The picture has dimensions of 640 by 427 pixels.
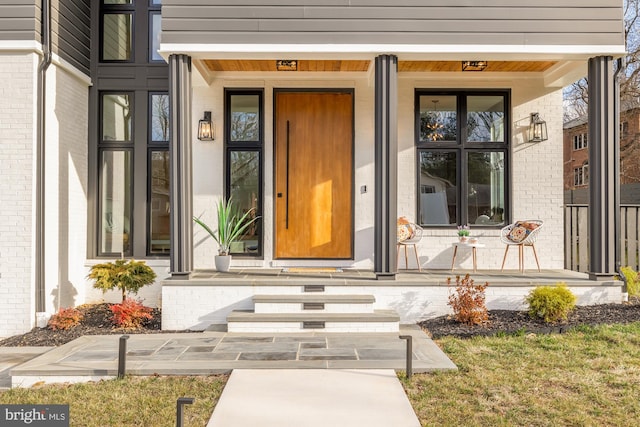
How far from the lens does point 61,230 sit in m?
6.21

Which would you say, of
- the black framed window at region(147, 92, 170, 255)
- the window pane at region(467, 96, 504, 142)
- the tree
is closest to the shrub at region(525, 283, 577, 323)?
the window pane at region(467, 96, 504, 142)

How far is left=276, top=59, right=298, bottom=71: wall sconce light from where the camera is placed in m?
Result: 6.48

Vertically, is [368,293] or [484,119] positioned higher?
[484,119]

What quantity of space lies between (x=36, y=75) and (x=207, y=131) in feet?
7.13

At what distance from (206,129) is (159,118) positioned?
0.79m

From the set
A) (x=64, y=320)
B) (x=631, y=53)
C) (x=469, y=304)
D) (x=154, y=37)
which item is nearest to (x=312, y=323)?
(x=469, y=304)

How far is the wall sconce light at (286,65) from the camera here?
648cm

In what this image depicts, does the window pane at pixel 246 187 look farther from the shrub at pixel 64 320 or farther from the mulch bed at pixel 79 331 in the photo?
the shrub at pixel 64 320

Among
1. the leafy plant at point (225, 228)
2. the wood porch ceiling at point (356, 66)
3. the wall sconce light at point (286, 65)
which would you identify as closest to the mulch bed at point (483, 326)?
the leafy plant at point (225, 228)

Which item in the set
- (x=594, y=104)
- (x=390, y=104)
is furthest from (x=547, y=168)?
(x=390, y=104)

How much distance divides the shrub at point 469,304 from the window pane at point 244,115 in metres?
3.73

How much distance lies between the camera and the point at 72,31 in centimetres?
638

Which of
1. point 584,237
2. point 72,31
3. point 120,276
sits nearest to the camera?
point 120,276

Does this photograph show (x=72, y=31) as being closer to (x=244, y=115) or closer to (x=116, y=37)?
(x=116, y=37)
